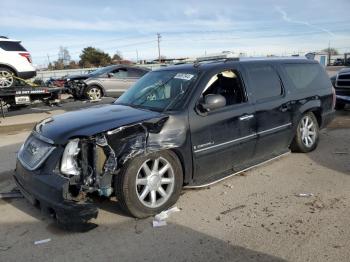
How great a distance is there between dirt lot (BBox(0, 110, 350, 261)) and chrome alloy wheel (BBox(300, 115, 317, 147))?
116 centimetres

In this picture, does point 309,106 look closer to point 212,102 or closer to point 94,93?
point 212,102

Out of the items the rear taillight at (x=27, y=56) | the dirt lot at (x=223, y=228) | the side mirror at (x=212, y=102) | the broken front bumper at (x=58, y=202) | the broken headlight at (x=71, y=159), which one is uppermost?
the rear taillight at (x=27, y=56)

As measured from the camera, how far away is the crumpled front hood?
4242 mm

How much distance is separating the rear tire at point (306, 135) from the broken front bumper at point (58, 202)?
12.7ft

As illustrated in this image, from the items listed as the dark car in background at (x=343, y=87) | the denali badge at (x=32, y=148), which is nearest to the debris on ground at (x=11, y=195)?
the denali badge at (x=32, y=148)

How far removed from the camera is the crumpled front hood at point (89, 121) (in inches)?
167

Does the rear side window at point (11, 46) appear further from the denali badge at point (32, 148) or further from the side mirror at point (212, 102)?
the side mirror at point (212, 102)

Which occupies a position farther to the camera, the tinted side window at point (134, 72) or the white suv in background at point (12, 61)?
the tinted side window at point (134, 72)

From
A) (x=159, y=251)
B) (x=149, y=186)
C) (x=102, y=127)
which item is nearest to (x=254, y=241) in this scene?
(x=159, y=251)

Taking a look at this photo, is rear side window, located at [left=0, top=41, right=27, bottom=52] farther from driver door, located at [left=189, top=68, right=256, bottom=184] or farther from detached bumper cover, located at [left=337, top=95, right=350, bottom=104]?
detached bumper cover, located at [left=337, top=95, right=350, bottom=104]

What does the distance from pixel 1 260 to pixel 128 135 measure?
1.69 m

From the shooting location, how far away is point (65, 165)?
4.12 metres

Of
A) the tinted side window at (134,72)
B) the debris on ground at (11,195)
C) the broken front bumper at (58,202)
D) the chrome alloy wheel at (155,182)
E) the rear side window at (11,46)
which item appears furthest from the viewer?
the tinted side window at (134,72)

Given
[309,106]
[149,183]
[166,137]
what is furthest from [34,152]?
[309,106]
